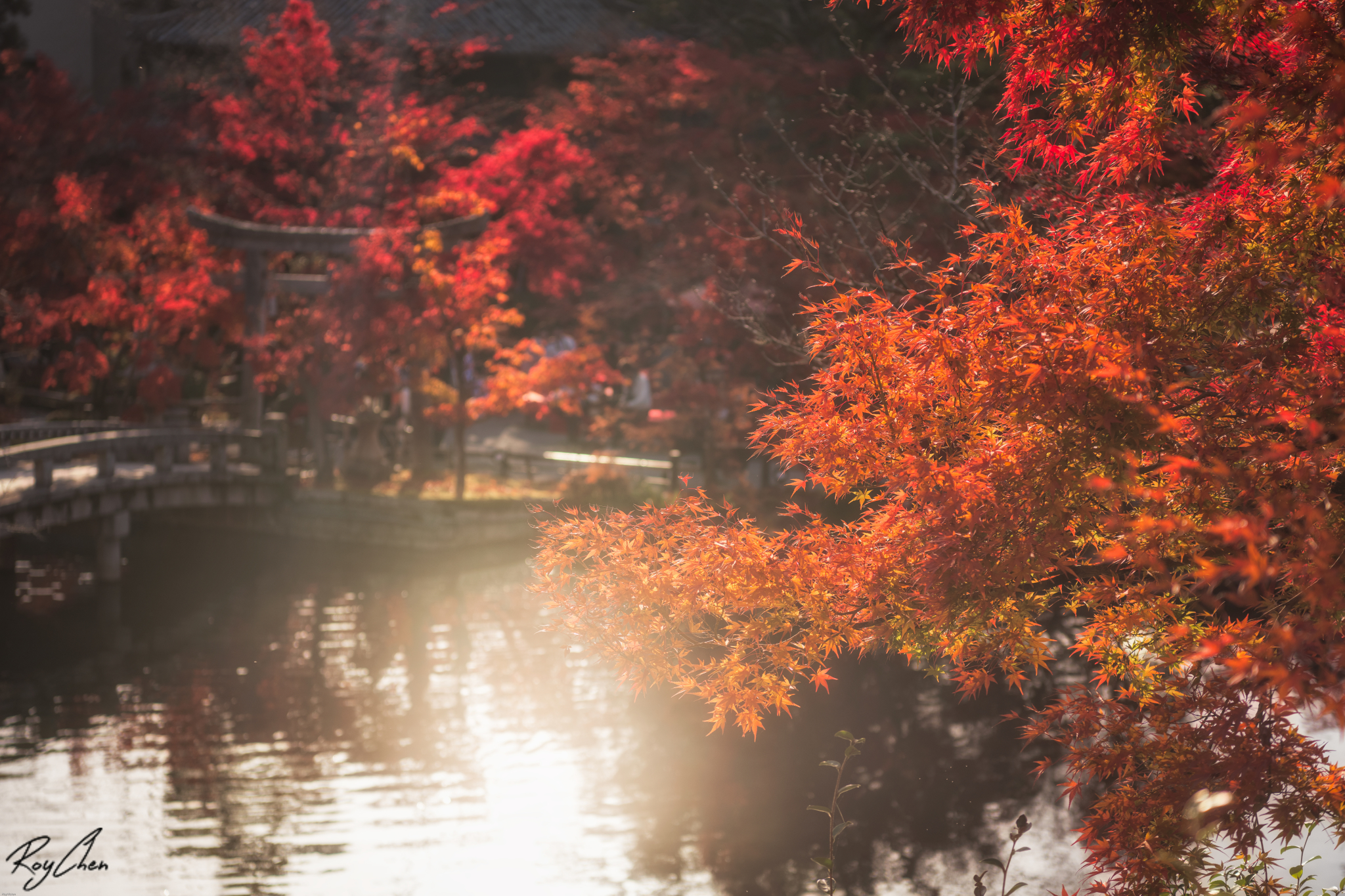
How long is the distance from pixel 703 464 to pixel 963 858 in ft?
34.0

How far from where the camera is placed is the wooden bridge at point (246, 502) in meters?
16.2

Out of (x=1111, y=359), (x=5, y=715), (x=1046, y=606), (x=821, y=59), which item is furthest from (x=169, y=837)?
(x=821, y=59)

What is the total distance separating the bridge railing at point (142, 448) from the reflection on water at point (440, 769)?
213 cm

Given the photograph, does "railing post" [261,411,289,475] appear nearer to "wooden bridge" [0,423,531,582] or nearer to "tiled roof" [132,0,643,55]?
"wooden bridge" [0,423,531,582]

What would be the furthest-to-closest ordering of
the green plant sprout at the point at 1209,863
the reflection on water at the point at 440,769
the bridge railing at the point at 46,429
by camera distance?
the bridge railing at the point at 46,429 < the reflection on water at the point at 440,769 < the green plant sprout at the point at 1209,863

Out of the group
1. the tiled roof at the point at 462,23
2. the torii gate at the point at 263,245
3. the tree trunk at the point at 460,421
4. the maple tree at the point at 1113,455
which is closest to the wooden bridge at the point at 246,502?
the tree trunk at the point at 460,421

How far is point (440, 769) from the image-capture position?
416 inches

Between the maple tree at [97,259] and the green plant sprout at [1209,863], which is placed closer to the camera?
the green plant sprout at [1209,863]

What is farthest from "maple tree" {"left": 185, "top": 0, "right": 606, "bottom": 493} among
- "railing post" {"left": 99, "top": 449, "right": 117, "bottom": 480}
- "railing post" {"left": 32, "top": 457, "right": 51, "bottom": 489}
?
"railing post" {"left": 32, "top": 457, "right": 51, "bottom": 489}

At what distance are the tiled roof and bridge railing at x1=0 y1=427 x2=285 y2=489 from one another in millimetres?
11313

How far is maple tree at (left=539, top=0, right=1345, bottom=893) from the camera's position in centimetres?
389

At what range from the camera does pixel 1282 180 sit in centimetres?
426

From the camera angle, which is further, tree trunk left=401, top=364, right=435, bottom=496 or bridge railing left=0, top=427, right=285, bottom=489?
tree trunk left=401, top=364, right=435, bottom=496

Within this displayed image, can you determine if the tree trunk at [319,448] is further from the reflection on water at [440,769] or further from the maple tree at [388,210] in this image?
the reflection on water at [440,769]
